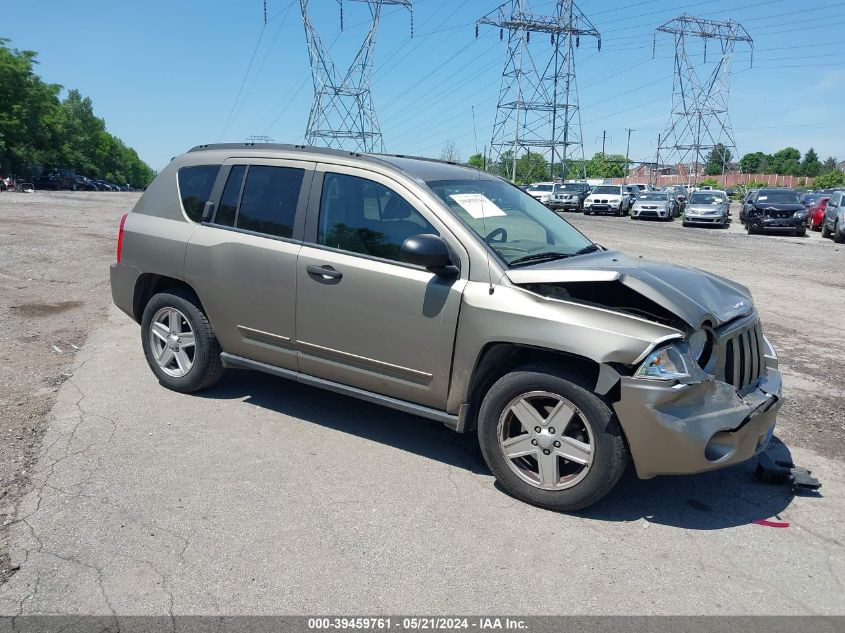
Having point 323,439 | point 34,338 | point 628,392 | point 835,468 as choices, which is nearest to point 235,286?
point 323,439

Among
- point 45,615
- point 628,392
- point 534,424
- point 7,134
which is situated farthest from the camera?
point 7,134

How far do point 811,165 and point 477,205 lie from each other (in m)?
127

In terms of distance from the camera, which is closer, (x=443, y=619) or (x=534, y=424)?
(x=443, y=619)

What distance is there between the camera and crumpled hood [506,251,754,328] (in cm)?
384

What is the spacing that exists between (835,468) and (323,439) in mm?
3355

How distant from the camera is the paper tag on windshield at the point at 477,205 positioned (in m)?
4.67

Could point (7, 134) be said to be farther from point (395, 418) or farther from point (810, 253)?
point (395, 418)

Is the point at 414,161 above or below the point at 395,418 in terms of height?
above

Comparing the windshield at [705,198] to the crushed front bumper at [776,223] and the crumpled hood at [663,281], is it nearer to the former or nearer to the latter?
the crushed front bumper at [776,223]

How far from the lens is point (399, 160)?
202 inches

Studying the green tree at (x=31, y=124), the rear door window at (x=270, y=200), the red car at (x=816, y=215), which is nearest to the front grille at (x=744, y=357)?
the rear door window at (x=270, y=200)

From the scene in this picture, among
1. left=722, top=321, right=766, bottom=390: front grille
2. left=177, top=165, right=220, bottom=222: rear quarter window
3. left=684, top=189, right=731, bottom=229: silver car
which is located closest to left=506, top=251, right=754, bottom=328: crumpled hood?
left=722, top=321, right=766, bottom=390: front grille

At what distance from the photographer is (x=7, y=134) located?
6925 centimetres

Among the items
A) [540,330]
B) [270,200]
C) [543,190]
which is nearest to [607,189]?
[543,190]
